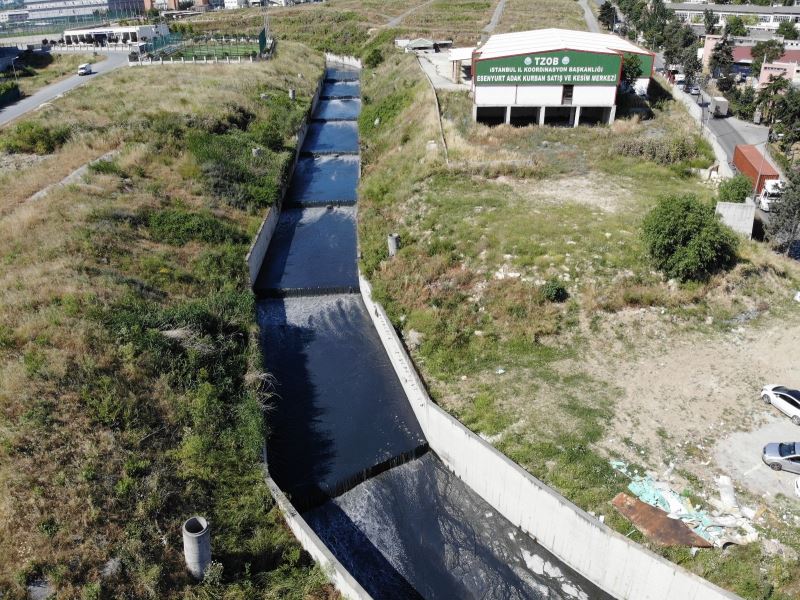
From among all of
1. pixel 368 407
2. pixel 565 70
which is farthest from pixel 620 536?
pixel 565 70

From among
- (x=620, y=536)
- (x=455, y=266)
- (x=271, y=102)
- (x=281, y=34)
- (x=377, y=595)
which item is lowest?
(x=377, y=595)

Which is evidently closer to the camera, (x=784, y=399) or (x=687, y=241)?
(x=784, y=399)

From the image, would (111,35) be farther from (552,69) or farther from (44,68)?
(552,69)

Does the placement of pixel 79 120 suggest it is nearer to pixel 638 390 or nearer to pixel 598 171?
pixel 598 171

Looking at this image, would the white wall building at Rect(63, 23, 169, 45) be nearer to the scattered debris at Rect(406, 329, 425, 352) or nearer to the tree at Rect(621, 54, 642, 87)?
the tree at Rect(621, 54, 642, 87)

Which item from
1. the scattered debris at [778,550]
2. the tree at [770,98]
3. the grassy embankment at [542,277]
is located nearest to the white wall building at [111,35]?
the grassy embankment at [542,277]

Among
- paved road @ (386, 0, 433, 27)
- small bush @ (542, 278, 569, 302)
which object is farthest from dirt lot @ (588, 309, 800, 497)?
paved road @ (386, 0, 433, 27)

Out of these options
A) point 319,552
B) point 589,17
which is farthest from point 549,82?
point 589,17
